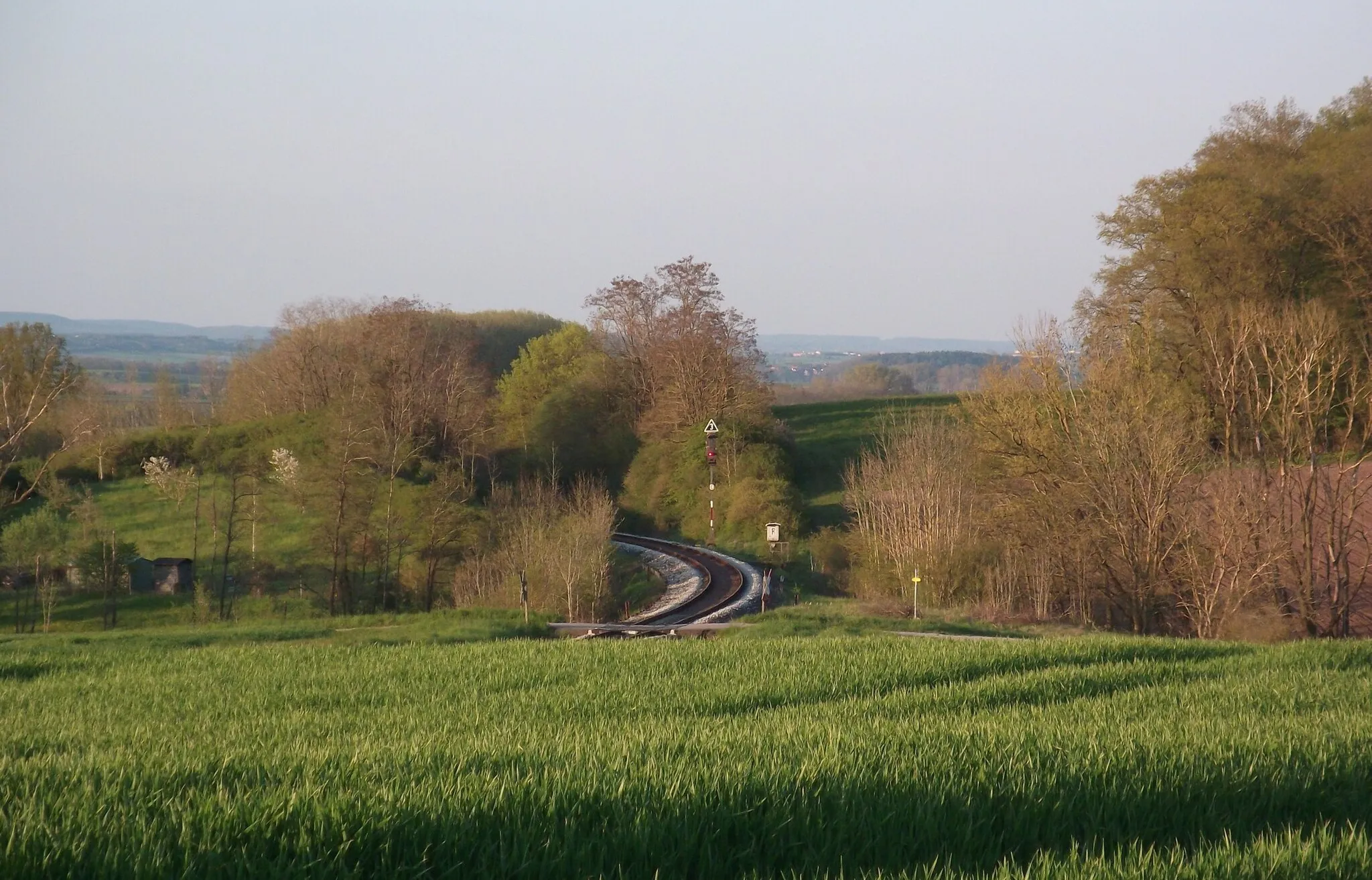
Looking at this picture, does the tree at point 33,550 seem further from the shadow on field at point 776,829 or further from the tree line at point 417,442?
the shadow on field at point 776,829

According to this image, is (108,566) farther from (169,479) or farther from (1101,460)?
(1101,460)

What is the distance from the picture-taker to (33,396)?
985 inches

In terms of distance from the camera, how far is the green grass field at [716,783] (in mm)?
4855

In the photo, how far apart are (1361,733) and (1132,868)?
14.6 feet

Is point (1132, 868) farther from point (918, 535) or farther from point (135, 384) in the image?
point (135, 384)

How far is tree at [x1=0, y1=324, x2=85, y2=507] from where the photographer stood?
25.5 metres

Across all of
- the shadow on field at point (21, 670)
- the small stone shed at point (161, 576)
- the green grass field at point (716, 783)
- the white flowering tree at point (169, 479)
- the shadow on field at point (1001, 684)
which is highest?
the green grass field at point (716, 783)

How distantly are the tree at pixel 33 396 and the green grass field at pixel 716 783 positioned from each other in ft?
54.3

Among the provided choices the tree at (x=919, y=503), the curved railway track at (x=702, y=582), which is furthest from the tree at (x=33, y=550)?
the tree at (x=919, y=503)

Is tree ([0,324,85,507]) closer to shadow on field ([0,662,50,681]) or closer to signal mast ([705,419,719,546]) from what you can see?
shadow on field ([0,662,50,681])

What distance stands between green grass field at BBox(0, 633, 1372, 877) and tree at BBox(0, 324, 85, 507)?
1656 centimetres

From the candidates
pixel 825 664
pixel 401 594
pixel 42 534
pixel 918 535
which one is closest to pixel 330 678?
pixel 825 664

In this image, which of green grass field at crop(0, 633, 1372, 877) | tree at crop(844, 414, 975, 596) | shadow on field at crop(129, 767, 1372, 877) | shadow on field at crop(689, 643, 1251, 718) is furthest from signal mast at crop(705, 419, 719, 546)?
shadow on field at crop(129, 767, 1372, 877)

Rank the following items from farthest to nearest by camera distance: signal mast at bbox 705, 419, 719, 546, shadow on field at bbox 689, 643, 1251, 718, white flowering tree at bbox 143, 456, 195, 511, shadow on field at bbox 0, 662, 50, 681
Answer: white flowering tree at bbox 143, 456, 195, 511
signal mast at bbox 705, 419, 719, 546
shadow on field at bbox 0, 662, 50, 681
shadow on field at bbox 689, 643, 1251, 718
